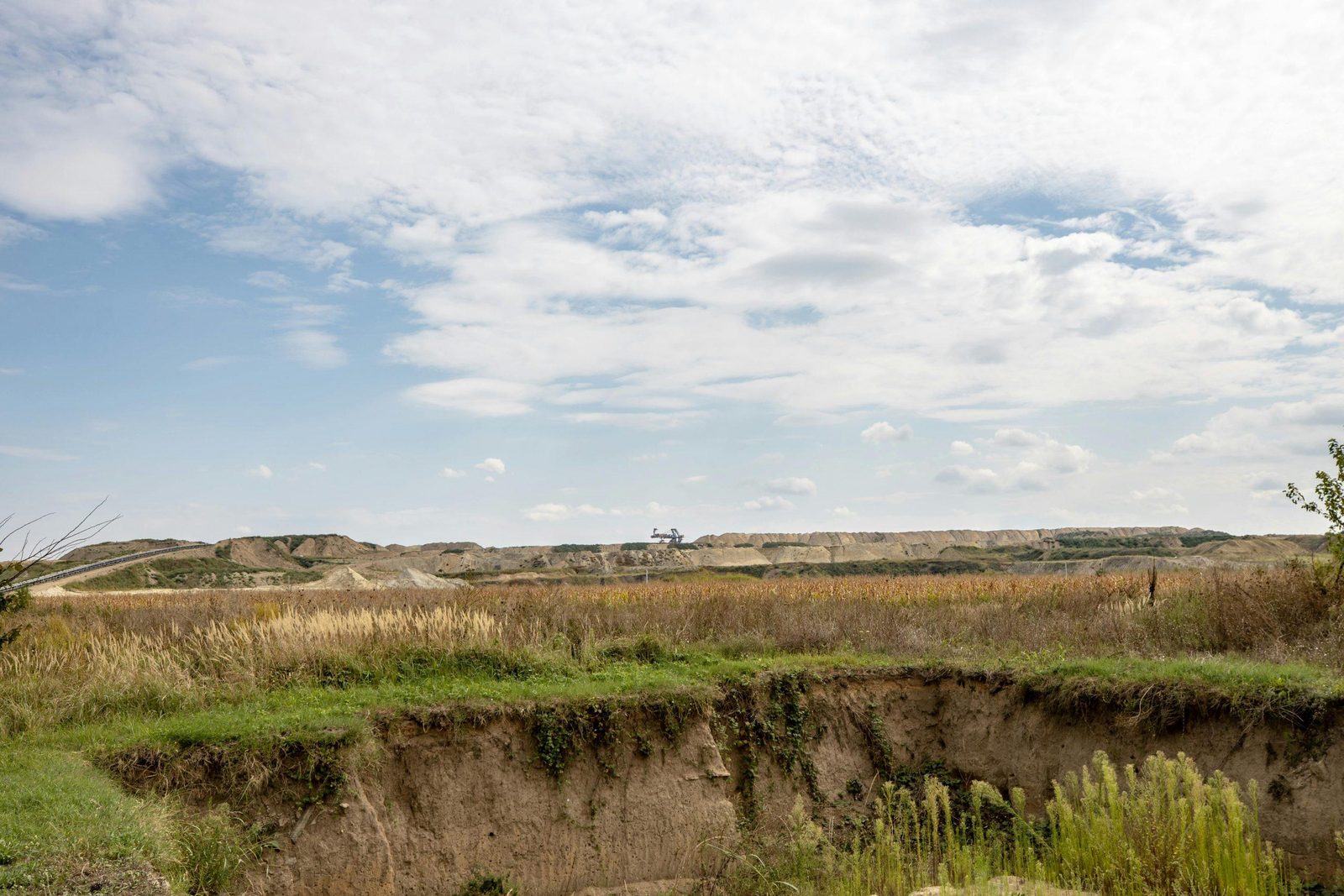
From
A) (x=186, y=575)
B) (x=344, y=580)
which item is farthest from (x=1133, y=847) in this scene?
(x=186, y=575)

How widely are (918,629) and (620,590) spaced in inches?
461

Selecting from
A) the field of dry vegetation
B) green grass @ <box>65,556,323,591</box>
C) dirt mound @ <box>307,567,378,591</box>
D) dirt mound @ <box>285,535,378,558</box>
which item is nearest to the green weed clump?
the field of dry vegetation

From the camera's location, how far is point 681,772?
41.8 ft

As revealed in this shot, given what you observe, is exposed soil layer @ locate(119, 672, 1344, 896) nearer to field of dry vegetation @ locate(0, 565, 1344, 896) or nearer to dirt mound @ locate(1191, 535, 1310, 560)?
field of dry vegetation @ locate(0, 565, 1344, 896)

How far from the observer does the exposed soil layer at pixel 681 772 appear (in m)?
10.7

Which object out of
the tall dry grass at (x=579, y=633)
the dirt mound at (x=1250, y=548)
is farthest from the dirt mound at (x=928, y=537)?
the tall dry grass at (x=579, y=633)

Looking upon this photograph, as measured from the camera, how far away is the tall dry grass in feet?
40.6

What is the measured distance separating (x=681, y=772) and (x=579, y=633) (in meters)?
4.02

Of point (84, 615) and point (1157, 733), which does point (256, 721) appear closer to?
point (1157, 733)

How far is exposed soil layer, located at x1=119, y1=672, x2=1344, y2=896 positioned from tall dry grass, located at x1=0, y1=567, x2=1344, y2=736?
1.64 meters

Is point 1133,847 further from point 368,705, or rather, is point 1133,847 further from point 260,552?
point 260,552

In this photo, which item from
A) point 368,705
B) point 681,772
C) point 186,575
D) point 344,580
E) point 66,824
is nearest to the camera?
point 66,824

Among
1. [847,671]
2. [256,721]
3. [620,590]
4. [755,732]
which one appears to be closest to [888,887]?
[755,732]

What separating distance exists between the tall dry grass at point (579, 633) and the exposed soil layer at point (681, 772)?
164 centimetres
